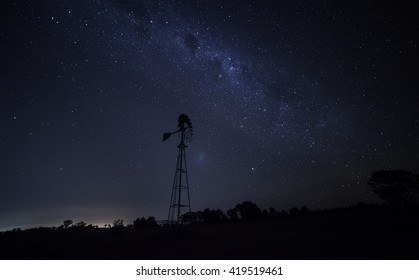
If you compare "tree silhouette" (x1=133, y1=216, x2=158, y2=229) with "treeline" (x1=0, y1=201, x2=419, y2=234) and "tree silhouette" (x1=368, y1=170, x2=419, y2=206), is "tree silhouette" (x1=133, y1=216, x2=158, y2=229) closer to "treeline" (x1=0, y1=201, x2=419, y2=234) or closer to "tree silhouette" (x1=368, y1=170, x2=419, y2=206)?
"treeline" (x1=0, y1=201, x2=419, y2=234)

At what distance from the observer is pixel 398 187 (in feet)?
122

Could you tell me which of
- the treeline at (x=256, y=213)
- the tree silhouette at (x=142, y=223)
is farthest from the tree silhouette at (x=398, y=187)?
the tree silhouette at (x=142, y=223)

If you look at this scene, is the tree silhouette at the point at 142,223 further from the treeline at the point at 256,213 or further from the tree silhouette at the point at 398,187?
the tree silhouette at the point at 398,187

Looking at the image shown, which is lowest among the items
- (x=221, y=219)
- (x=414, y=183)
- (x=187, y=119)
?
(x=221, y=219)

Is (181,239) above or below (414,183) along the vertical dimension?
below

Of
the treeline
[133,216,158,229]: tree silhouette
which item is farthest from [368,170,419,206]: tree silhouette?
[133,216,158,229]: tree silhouette

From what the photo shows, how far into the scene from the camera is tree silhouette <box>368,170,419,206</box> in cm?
3631

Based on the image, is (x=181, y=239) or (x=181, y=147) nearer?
(x=181, y=239)

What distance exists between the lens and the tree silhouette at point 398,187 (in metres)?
36.3

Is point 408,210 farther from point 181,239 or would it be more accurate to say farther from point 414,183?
point 181,239

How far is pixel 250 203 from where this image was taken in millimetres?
59781

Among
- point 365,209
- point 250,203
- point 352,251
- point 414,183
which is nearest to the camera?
point 352,251

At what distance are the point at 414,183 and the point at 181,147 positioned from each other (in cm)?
3645
